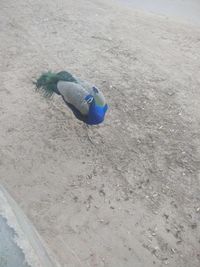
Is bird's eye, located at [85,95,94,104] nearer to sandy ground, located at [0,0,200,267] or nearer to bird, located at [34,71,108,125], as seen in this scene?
bird, located at [34,71,108,125]

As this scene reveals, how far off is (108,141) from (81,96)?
0.58 metres

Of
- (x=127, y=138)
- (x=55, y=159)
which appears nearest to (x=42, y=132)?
(x=55, y=159)

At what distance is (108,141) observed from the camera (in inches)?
153

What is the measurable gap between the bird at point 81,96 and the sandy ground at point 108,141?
0.37 meters

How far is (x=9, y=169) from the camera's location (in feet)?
11.7

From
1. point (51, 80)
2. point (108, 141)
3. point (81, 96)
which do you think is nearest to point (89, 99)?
point (81, 96)

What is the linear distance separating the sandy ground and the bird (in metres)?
0.37

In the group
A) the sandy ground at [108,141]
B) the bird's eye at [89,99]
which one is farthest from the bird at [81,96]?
the sandy ground at [108,141]

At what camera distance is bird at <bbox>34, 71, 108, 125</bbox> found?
11.4 ft

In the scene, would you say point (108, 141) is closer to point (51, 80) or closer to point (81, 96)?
point (81, 96)

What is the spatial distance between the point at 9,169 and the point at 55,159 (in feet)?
1.25

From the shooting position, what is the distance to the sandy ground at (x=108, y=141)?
3.15 metres

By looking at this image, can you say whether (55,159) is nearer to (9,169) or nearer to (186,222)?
(9,169)

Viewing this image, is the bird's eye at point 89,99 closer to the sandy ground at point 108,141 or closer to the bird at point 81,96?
the bird at point 81,96
